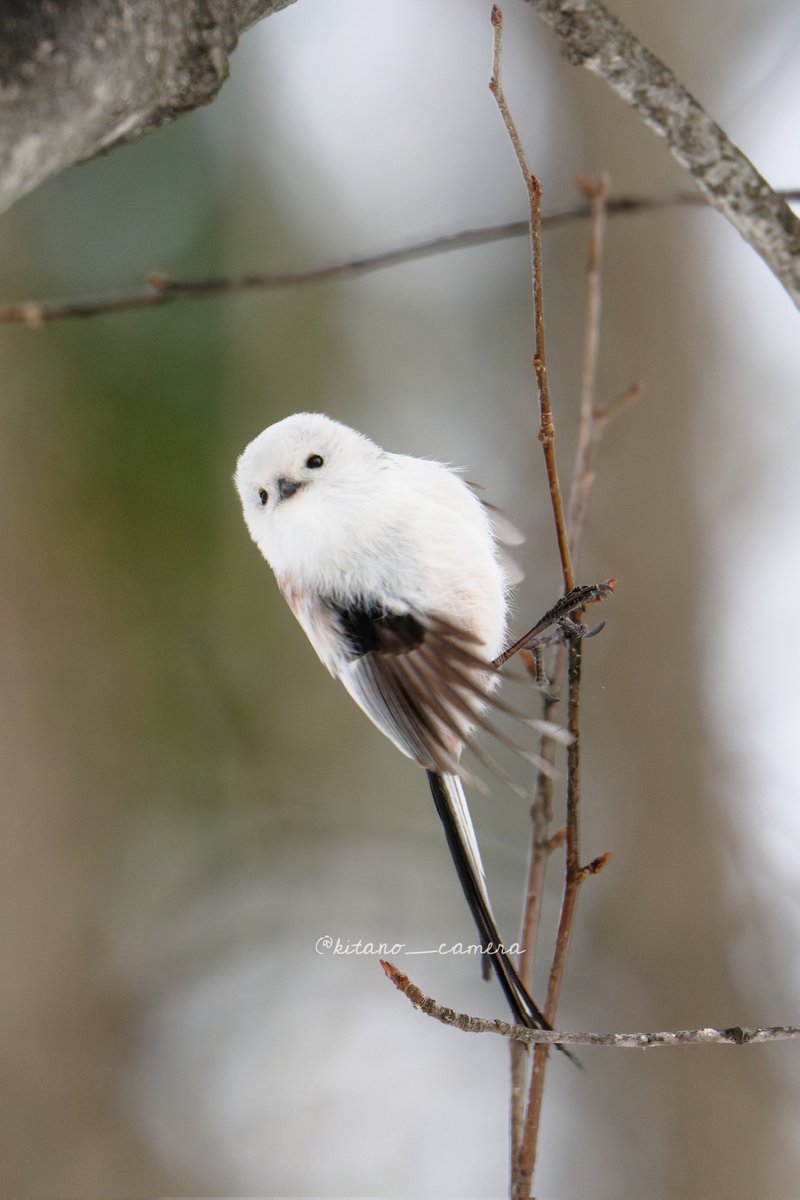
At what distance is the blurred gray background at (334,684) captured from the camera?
114 cm

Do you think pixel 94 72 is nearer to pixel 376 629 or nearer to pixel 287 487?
pixel 287 487

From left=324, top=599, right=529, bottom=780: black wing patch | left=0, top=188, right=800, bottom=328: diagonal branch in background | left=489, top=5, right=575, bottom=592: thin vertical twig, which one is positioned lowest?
left=324, top=599, right=529, bottom=780: black wing patch

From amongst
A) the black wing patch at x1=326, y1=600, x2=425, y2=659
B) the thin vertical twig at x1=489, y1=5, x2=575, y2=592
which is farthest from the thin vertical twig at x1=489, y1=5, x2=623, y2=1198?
the black wing patch at x1=326, y1=600, x2=425, y2=659

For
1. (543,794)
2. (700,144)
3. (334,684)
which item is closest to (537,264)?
(700,144)

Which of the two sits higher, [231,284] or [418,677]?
[231,284]

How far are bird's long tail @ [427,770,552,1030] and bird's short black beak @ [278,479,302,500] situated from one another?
23cm

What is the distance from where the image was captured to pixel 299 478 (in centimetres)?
59

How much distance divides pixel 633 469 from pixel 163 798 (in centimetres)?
110

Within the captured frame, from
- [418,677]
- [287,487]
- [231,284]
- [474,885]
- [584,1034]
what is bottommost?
[584,1034]

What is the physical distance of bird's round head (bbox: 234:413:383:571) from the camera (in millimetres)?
576

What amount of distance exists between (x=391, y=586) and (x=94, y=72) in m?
0.34

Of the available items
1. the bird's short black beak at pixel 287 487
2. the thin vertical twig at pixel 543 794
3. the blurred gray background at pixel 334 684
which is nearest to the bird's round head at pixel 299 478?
the bird's short black beak at pixel 287 487

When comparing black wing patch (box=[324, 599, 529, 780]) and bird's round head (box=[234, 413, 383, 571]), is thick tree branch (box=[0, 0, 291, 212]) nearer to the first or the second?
bird's round head (box=[234, 413, 383, 571])

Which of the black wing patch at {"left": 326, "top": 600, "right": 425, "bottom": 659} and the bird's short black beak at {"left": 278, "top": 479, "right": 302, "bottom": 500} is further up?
the bird's short black beak at {"left": 278, "top": 479, "right": 302, "bottom": 500}
